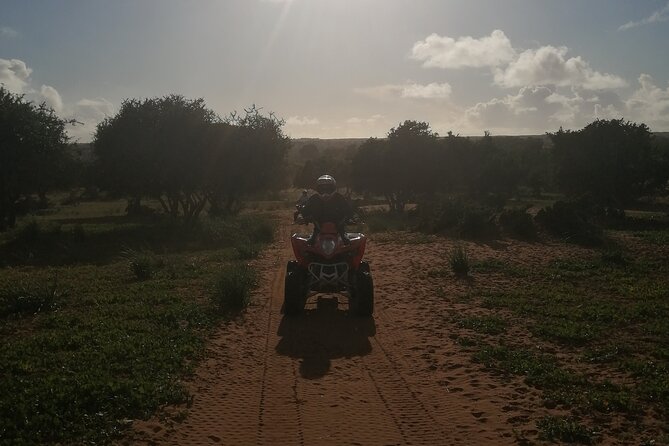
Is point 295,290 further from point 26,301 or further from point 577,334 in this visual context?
point 26,301

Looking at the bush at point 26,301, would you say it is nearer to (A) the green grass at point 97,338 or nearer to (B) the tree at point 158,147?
(A) the green grass at point 97,338

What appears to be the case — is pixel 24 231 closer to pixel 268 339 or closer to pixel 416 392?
pixel 268 339

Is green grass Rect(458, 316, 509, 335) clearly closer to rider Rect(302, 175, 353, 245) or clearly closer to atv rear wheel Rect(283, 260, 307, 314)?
rider Rect(302, 175, 353, 245)

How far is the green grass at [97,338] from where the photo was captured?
5.73m

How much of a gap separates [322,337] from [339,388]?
2191 mm

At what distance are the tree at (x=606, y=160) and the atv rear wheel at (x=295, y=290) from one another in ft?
90.6

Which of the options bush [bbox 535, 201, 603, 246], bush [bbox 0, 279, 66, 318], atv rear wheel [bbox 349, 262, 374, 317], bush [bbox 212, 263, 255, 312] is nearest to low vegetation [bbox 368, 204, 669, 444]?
atv rear wheel [bbox 349, 262, 374, 317]

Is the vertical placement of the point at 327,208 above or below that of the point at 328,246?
above

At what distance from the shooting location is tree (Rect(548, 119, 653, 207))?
111ft

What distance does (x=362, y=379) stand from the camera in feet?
23.4

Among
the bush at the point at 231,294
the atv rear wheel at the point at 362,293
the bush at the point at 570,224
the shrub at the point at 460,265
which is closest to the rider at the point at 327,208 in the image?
the atv rear wheel at the point at 362,293

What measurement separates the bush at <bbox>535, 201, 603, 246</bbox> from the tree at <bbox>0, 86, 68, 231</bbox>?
2101cm

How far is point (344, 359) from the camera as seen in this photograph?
792 centimetres

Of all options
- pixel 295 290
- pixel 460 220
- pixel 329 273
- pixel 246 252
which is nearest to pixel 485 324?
pixel 329 273
